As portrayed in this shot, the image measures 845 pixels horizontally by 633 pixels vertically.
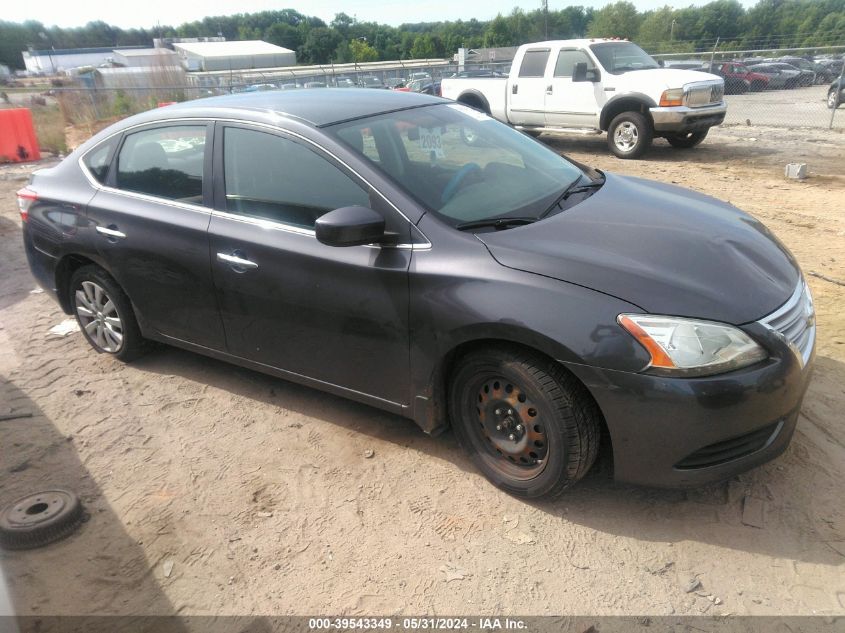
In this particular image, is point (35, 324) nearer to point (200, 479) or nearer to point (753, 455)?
point (200, 479)

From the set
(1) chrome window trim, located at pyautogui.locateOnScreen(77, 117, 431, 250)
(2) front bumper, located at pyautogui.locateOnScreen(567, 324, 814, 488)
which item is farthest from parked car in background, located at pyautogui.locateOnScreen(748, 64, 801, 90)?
(2) front bumper, located at pyautogui.locateOnScreen(567, 324, 814, 488)

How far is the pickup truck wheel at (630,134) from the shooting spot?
11.1 metres

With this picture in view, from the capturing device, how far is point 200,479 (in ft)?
10.6

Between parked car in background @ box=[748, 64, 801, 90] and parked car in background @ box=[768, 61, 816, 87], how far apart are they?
4.9 inches

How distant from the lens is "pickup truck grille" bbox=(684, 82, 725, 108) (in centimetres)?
1082

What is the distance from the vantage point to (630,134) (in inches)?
446

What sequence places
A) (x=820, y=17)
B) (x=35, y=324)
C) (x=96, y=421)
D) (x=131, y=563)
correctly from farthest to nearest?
(x=820, y=17) < (x=35, y=324) < (x=96, y=421) < (x=131, y=563)

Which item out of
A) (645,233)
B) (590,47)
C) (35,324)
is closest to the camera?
(645,233)

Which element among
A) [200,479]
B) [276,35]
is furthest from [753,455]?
[276,35]

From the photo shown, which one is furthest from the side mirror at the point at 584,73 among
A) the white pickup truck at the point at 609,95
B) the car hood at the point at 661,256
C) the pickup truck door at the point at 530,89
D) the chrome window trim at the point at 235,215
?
the chrome window trim at the point at 235,215

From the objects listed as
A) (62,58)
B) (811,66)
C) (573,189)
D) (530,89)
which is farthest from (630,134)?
(62,58)

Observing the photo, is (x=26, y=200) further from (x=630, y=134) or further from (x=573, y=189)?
(x=630, y=134)

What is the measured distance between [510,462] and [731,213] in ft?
6.06

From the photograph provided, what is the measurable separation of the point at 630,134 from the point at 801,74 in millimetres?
22295
